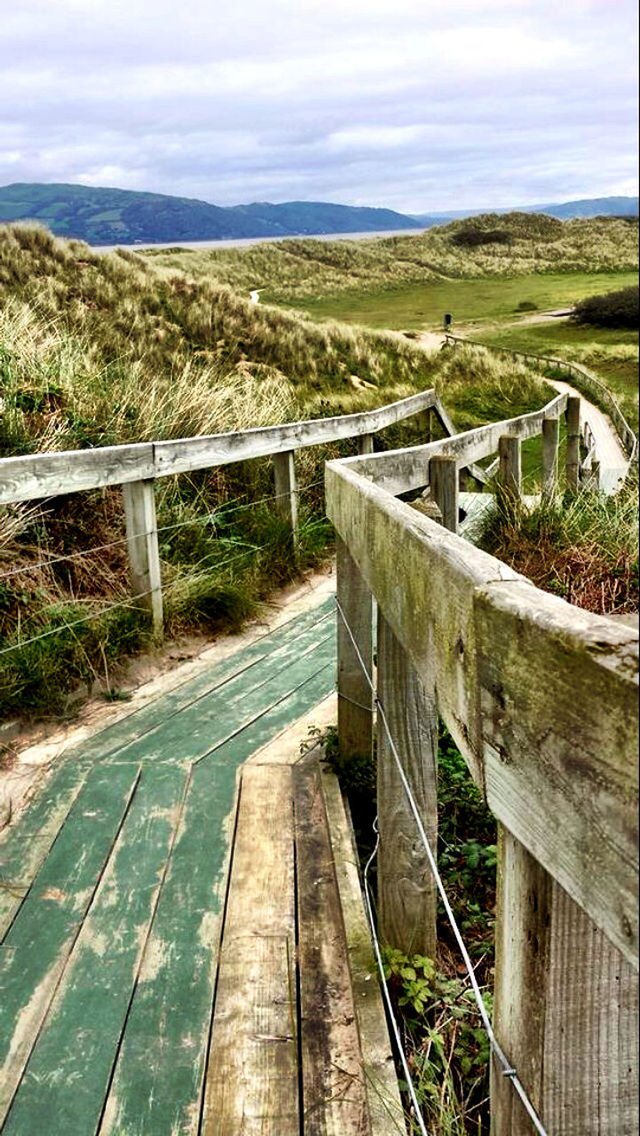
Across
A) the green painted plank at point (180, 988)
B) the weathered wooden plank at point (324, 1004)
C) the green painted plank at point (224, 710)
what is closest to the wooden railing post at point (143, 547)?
the green painted plank at point (224, 710)

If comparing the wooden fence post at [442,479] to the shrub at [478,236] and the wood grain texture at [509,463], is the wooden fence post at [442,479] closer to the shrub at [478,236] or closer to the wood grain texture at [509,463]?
the wood grain texture at [509,463]

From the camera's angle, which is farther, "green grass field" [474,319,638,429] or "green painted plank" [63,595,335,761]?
"green grass field" [474,319,638,429]

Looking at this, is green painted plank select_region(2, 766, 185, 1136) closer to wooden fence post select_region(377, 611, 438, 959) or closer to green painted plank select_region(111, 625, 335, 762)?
green painted plank select_region(111, 625, 335, 762)

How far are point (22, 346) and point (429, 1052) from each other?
5.93 m

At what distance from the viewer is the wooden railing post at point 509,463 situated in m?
5.93

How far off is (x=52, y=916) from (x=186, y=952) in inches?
18.4

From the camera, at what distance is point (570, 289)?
157 feet

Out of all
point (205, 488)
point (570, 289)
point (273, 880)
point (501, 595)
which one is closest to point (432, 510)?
point (273, 880)

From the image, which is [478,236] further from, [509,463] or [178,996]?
[178,996]

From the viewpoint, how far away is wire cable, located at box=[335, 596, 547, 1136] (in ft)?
3.58

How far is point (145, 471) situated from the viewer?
4.89 m

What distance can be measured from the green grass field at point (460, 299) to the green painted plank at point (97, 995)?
3152 cm

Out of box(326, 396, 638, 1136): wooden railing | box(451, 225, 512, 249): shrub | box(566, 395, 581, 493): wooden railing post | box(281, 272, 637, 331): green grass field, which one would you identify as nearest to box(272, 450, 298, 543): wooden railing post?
box(566, 395, 581, 493): wooden railing post

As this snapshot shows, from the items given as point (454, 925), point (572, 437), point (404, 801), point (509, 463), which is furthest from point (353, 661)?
point (572, 437)
